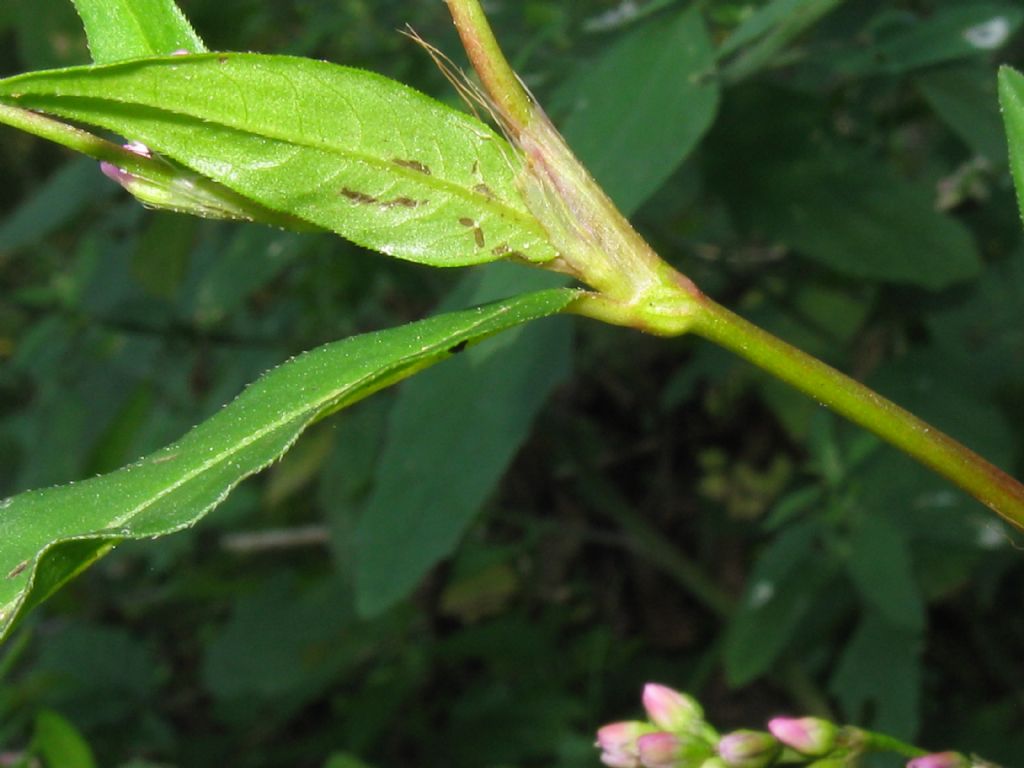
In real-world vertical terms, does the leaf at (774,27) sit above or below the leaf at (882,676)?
above

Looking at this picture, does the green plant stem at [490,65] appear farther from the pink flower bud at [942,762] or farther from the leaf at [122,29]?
the pink flower bud at [942,762]

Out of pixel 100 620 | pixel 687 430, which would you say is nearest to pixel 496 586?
pixel 687 430

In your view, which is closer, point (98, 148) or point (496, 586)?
point (98, 148)

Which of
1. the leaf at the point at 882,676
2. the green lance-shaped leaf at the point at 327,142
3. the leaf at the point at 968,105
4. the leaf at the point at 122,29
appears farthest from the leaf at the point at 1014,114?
the leaf at the point at 882,676

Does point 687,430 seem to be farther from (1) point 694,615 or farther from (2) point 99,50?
(2) point 99,50

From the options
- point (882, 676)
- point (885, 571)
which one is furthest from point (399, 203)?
point (882, 676)

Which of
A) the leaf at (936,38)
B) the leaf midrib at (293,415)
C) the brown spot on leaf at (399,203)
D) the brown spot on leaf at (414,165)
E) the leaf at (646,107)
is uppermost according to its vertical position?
the leaf at (936,38)

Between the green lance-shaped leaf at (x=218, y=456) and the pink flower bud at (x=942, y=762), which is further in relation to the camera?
the pink flower bud at (x=942, y=762)
